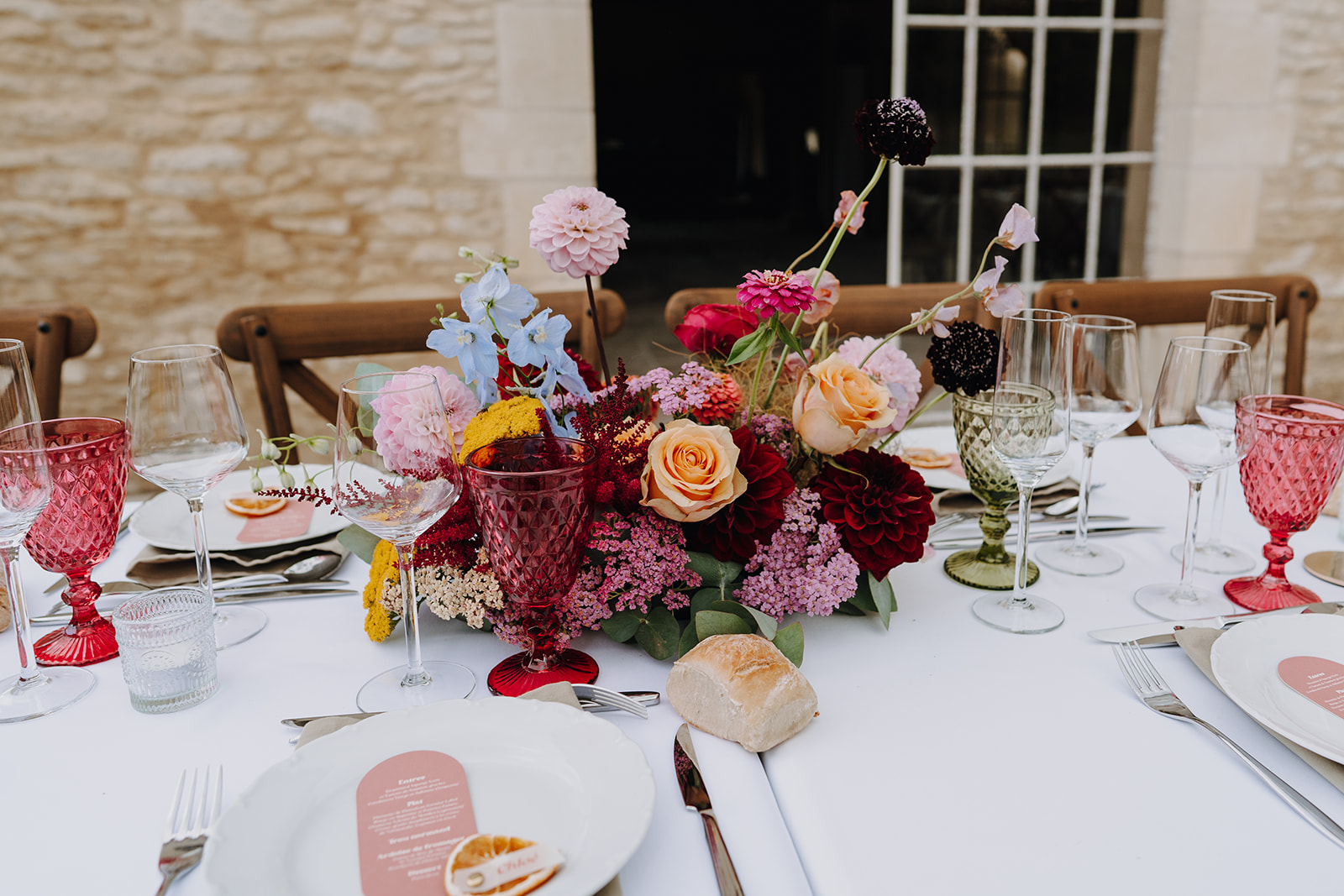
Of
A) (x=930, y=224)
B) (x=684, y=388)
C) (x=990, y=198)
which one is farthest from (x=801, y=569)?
(x=990, y=198)

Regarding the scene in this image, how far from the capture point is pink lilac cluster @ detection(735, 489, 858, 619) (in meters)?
0.84

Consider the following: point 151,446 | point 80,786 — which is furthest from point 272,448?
point 80,786

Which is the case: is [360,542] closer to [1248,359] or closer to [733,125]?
[1248,359]

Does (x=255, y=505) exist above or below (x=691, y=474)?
below

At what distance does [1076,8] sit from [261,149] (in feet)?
9.02

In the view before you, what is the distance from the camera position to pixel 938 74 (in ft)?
11.0

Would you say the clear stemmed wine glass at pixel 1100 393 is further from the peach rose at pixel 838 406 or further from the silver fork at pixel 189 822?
the silver fork at pixel 189 822

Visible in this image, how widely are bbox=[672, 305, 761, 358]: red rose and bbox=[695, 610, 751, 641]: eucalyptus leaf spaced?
0.91 ft

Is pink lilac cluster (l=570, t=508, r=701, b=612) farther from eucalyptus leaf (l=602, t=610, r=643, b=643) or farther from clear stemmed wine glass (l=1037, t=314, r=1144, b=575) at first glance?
clear stemmed wine glass (l=1037, t=314, r=1144, b=575)

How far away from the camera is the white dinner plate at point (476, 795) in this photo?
21.8 inches

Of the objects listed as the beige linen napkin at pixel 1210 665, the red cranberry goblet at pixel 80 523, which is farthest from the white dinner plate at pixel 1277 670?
the red cranberry goblet at pixel 80 523

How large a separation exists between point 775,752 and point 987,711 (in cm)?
18

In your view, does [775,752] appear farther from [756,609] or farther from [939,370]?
[939,370]

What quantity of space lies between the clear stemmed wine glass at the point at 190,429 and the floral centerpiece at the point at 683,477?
177mm
